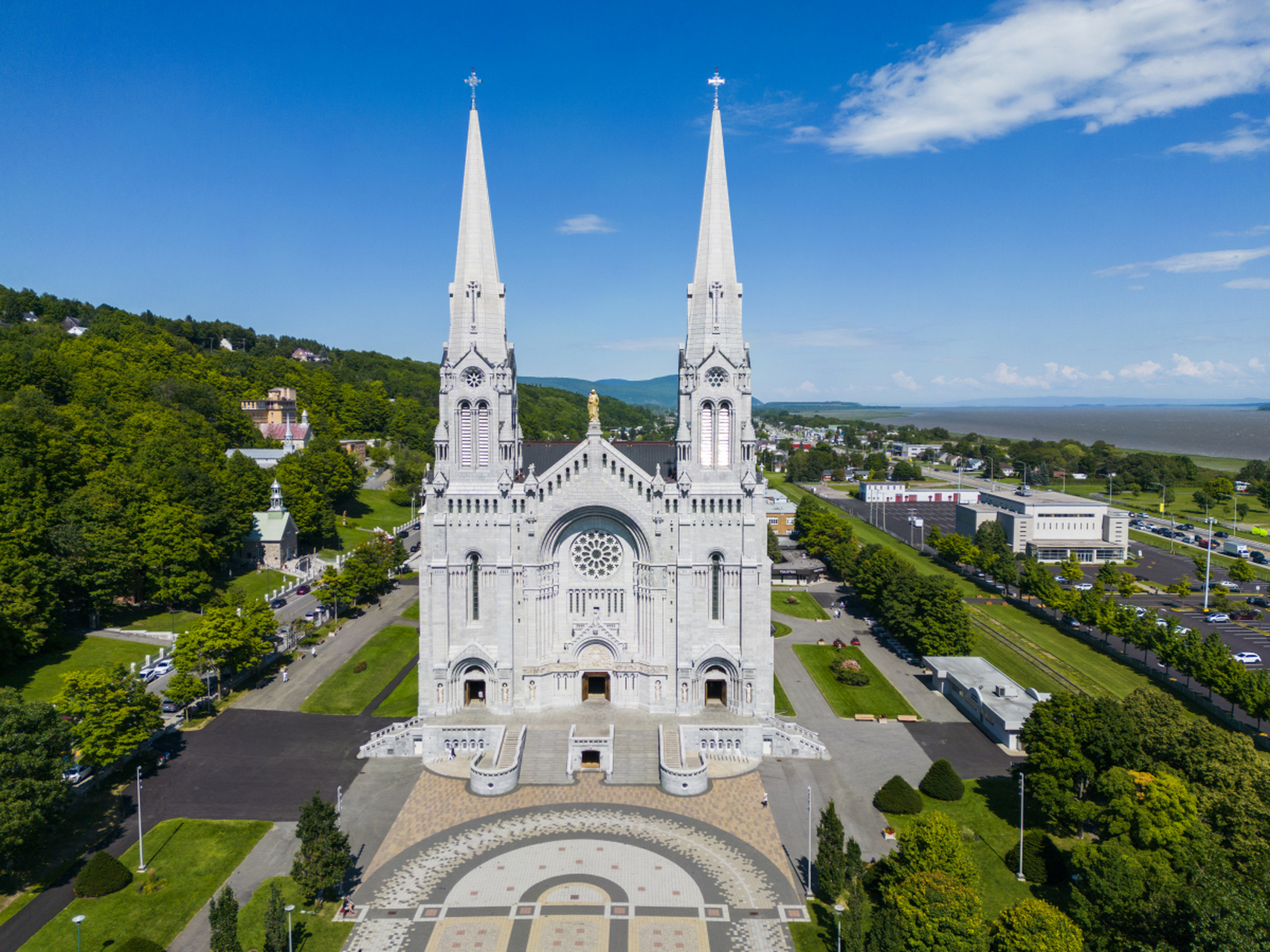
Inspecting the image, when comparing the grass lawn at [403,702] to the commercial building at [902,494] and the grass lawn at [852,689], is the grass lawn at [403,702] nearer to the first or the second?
the grass lawn at [852,689]

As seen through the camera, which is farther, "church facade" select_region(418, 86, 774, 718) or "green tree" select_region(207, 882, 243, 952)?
"church facade" select_region(418, 86, 774, 718)

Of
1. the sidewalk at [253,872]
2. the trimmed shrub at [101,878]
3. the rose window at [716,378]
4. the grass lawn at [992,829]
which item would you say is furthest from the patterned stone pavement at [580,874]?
the rose window at [716,378]

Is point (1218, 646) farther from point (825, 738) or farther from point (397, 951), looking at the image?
point (397, 951)

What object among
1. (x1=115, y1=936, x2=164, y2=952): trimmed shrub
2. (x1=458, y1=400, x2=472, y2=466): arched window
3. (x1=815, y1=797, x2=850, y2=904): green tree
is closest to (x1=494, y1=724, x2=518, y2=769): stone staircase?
(x1=458, y1=400, x2=472, y2=466): arched window

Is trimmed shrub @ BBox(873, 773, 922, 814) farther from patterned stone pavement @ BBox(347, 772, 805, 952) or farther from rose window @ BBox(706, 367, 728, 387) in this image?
rose window @ BBox(706, 367, 728, 387)

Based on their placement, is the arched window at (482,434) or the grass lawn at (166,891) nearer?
the grass lawn at (166,891)

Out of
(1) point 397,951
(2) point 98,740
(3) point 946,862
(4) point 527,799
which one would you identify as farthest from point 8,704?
(3) point 946,862

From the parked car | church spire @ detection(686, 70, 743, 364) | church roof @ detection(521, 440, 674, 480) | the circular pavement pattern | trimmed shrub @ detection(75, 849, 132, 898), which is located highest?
church spire @ detection(686, 70, 743, 364)
